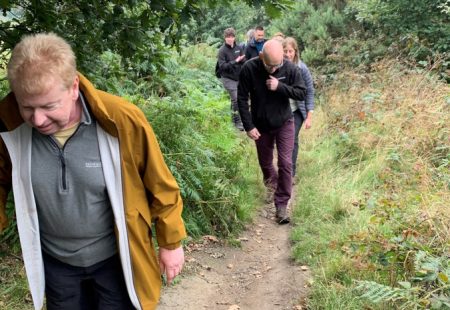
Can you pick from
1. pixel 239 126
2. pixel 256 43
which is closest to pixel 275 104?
pixel 256 43

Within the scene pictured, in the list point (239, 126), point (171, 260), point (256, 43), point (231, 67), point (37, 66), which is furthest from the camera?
point (231, 67)

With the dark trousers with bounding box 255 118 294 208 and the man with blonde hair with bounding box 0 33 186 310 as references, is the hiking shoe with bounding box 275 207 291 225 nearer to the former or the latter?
the dark trousers with bounding box 255 118 294 208

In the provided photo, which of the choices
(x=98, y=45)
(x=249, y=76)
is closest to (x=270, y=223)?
(x=249, y=76)

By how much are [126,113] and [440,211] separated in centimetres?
299

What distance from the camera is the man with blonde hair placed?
7.03ft

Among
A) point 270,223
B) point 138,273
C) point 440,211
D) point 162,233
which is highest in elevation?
point 162,233

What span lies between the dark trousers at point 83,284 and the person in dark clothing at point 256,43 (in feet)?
26.6

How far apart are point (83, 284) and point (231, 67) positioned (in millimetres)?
8855

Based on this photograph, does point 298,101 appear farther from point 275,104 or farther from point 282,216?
point 282,216

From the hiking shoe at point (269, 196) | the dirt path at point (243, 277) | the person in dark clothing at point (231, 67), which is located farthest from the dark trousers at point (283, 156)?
the person in dark clothing at point (231, 67)

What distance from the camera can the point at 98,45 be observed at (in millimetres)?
4059

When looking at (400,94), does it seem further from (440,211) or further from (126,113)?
(126,113)

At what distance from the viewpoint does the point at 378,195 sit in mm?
5258

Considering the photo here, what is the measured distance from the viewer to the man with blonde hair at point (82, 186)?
84.4 inches
